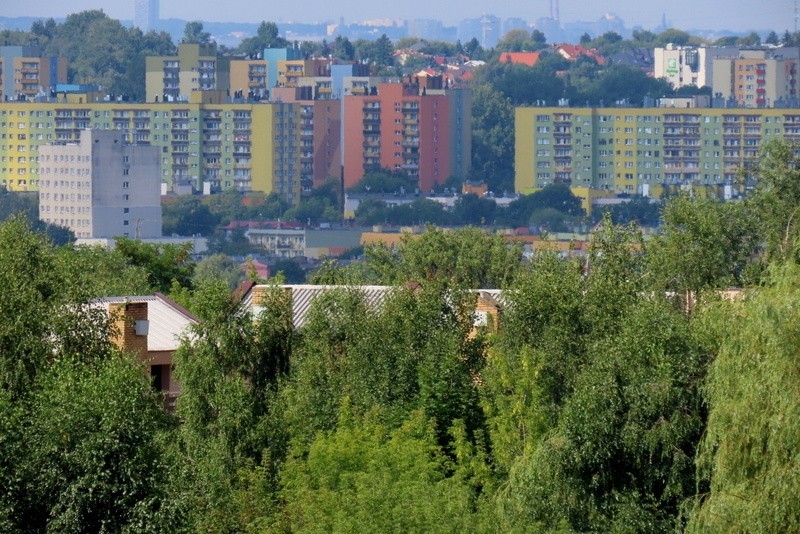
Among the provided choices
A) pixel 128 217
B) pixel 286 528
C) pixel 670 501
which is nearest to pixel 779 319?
pixel 670 501

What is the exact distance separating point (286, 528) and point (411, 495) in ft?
4.46

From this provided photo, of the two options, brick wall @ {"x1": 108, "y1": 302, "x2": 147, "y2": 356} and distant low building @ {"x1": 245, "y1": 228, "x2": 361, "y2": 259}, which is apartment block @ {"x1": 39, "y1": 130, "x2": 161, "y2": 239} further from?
brick wall @ {"x1": 108, "y1": 302, "x2": 147, "y2": 356}

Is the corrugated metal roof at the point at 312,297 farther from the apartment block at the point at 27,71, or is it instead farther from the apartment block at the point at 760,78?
the apartment block at the point at 760,78

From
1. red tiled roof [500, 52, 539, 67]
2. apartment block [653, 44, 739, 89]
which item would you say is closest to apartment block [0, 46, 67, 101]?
red tiled roof [500, 52, 539, 67]

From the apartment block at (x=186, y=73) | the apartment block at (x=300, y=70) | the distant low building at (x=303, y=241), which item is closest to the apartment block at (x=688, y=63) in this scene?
the apartment block at (x=300, y=70)

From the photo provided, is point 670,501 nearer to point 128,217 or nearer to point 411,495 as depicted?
point 411,495

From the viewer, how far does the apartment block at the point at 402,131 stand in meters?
151

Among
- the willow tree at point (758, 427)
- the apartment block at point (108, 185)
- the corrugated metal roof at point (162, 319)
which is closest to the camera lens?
the willow tree at point (758, 427)

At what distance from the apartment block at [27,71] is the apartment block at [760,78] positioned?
47.6 metres

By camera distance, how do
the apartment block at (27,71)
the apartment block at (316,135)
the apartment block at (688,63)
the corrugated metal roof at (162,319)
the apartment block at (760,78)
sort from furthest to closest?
the apartment block at (688,63), the apartment block at (760,78), the apartment block at (27,71), the apartment block at (316,135), the corrugated metal roof at (162,319)

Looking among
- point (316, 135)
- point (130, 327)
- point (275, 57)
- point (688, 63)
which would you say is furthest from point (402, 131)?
point (130, 327)

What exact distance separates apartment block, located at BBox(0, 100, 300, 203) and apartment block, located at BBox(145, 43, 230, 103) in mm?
7858

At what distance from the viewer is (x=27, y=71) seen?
167 meters

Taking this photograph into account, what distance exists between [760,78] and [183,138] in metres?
46.2
